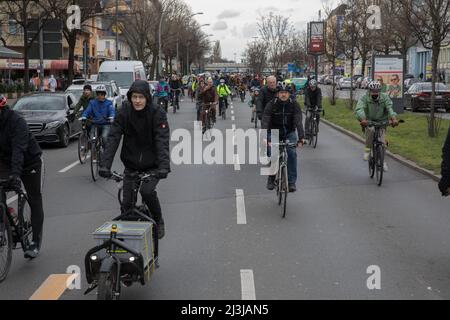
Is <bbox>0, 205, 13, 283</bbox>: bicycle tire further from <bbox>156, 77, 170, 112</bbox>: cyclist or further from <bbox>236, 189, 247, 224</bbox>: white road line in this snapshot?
<bbox>156, 77, 170, 112</bbox>: cyclist

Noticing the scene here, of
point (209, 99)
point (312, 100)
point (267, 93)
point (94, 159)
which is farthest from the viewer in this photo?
point (209, 99)

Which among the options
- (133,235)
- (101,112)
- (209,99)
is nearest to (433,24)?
(209,99)

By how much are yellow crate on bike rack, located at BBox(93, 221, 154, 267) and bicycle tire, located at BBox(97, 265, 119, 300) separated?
0.29 m

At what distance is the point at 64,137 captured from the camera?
17828 mm

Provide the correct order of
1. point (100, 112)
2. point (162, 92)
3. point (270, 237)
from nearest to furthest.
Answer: point (270, 237) → point (100, 112) → point (162, 92)

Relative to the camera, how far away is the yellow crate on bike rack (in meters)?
5.12

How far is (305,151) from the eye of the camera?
16.8m

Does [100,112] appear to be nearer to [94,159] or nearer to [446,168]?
[94,159]

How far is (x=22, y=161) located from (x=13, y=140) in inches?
8.3

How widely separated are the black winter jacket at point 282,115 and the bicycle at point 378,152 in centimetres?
237

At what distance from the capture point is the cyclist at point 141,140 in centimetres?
575

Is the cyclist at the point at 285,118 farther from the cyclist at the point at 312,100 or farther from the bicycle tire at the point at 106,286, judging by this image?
the cyclist at the point at 312,100

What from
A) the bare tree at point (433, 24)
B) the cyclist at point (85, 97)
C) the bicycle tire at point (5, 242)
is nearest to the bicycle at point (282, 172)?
the bicycle tire at point (5, 242)
